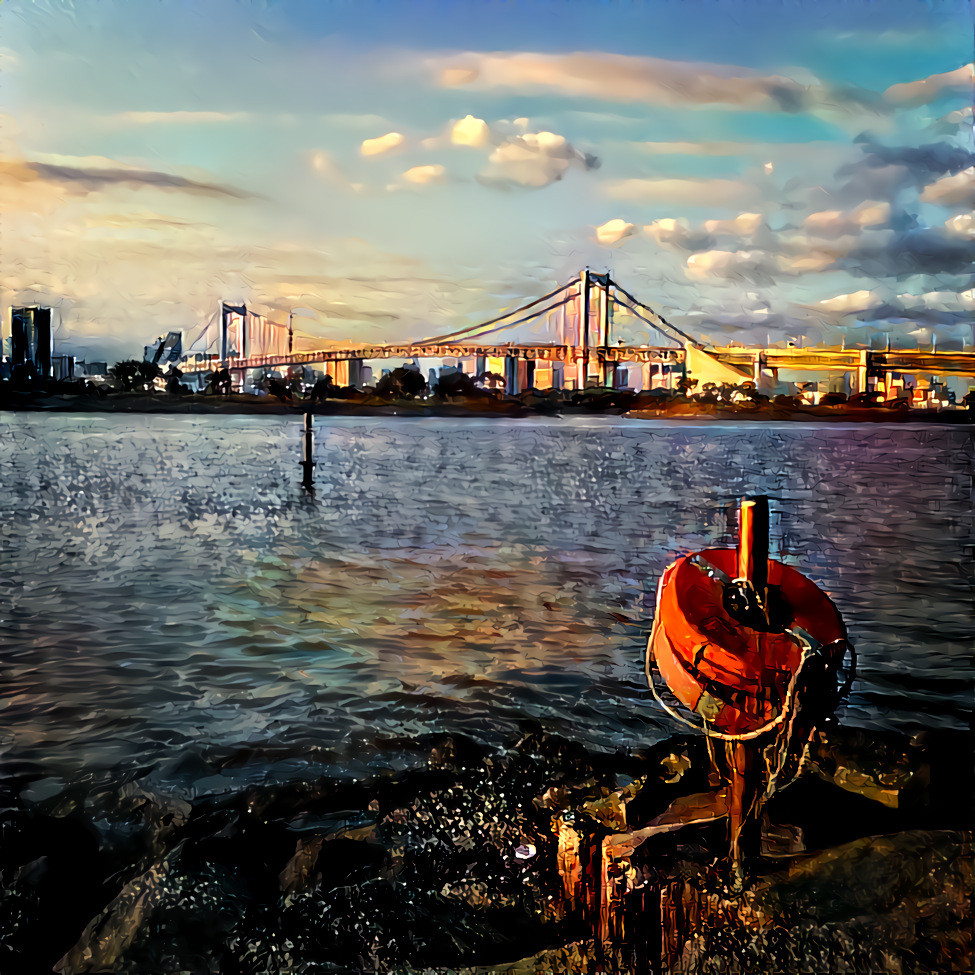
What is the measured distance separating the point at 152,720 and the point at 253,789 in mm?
1029

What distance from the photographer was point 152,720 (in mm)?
3881

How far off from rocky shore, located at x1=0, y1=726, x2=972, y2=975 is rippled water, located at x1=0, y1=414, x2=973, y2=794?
527mm

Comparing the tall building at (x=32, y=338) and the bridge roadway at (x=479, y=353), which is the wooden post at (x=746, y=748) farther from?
the bridge roadway at (x=479, y=353)

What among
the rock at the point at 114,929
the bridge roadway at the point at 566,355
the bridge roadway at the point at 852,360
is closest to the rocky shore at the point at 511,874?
the rock at the point at 114,929

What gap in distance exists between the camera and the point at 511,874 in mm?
2195

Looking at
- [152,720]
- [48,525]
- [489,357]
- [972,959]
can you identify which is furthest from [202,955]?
[489,357]

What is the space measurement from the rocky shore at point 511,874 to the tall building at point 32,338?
3976 mm

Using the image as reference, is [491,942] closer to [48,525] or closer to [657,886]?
[657,886]

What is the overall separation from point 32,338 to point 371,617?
5525 millimetres

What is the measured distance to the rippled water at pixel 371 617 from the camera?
3.74 metres

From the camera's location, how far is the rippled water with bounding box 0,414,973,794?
374 centimetres

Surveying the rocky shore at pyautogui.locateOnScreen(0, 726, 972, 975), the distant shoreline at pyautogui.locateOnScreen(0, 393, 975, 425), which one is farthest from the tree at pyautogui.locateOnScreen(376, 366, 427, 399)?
the rocky shore at pyautogui.locateOnScreen(0, 726, 972, 975)

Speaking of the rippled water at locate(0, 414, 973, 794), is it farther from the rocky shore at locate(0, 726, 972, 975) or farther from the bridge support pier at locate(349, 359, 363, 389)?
the bridge support pier at locate(349, 359, 363, 389)

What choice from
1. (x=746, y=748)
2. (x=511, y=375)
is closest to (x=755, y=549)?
(x=746, y=748)
